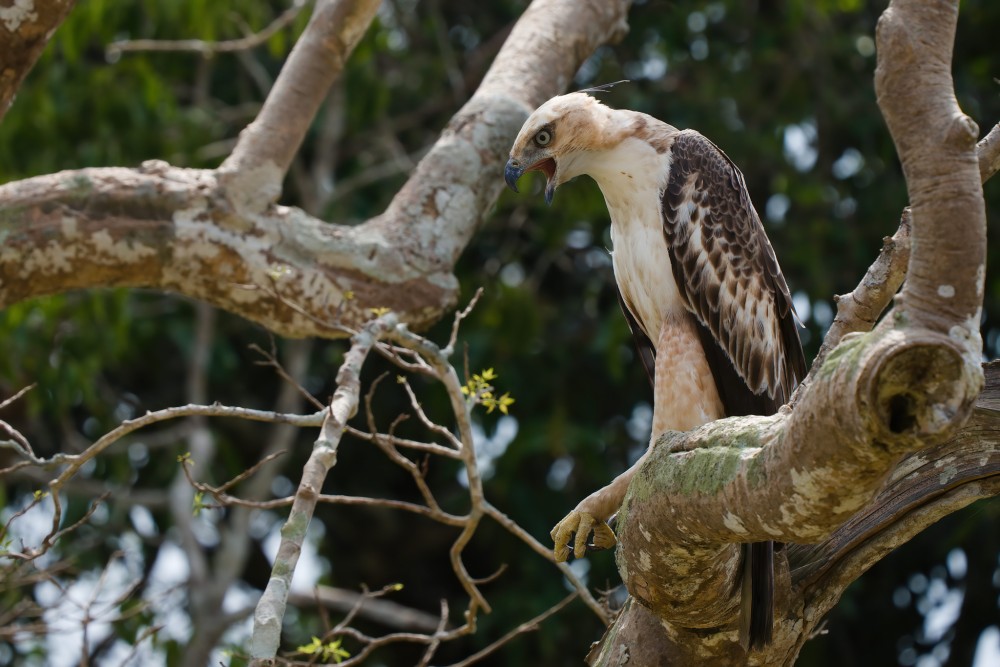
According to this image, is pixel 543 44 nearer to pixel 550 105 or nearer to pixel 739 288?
pixel 550 105

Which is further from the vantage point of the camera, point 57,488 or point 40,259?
point 40,259

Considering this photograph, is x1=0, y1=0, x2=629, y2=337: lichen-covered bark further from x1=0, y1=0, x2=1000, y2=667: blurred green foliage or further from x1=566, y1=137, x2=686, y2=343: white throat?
x1=0, y1=0, x2=1000, y2=667: blurred green foliage

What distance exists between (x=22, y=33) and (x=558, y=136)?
5.04 feet

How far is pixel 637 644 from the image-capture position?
3180 mm

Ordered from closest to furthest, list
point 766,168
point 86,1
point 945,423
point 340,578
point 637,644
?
point 945,423 → point 637,644 → point 86,1 → point 766,168 → point 340,578

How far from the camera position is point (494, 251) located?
8023 mm

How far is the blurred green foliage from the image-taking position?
6.66m

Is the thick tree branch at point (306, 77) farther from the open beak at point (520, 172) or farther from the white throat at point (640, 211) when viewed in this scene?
the white throat at point (640, 211)

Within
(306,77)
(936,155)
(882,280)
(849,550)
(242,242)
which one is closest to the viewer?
(936,155)

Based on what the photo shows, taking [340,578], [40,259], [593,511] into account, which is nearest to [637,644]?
[593,511]

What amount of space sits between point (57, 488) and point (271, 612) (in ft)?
2.41

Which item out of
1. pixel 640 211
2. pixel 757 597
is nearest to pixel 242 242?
pixel 640 211

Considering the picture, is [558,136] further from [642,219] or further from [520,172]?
[642,219]

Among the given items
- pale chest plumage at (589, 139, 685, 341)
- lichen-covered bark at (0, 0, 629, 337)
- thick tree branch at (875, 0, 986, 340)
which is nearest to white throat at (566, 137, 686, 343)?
pale chest plumage at (589, 139, 685, 341)
